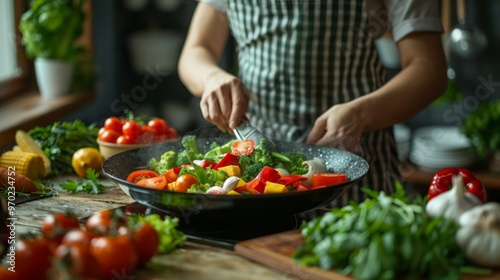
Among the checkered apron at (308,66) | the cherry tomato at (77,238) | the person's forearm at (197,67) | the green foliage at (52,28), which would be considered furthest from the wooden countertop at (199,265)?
the green foliage at (52,28)

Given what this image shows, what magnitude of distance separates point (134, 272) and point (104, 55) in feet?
9.89

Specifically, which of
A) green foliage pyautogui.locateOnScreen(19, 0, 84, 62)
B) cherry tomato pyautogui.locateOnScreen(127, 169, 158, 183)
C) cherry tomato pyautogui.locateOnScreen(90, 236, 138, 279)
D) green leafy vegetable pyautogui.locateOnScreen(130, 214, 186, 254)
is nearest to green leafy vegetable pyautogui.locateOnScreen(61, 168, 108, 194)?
cherry tomato pyautogui.locateOnScreen(127, 169, 158, 183)

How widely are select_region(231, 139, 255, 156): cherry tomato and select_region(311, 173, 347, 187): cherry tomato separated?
0.22 m

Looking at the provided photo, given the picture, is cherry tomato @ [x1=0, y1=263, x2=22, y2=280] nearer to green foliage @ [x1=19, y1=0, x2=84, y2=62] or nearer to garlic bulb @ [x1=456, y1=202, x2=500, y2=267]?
garlic bulb @ [x1=456, y1=202, x2=500, y2=267]

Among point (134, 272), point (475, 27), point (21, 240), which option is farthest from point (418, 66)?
point (475, 27)

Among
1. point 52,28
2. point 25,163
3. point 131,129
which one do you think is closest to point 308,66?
point 131,129

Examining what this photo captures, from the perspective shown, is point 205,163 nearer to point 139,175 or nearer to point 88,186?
point 139,175

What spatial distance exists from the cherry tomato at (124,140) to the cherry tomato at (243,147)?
40 cm

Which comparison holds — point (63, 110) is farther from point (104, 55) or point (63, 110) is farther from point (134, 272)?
point (134, 272)

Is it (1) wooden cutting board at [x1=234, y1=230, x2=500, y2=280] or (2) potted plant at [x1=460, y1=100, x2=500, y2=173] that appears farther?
(2) potted plant at [x1=460, y1=100, x2=500, y2=173]

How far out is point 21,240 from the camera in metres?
1.24

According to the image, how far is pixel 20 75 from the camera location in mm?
4043

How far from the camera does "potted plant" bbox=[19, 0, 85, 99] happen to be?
366cm

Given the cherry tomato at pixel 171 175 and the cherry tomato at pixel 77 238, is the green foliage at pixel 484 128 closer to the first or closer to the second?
the cherry tomato at pixel 171 175
